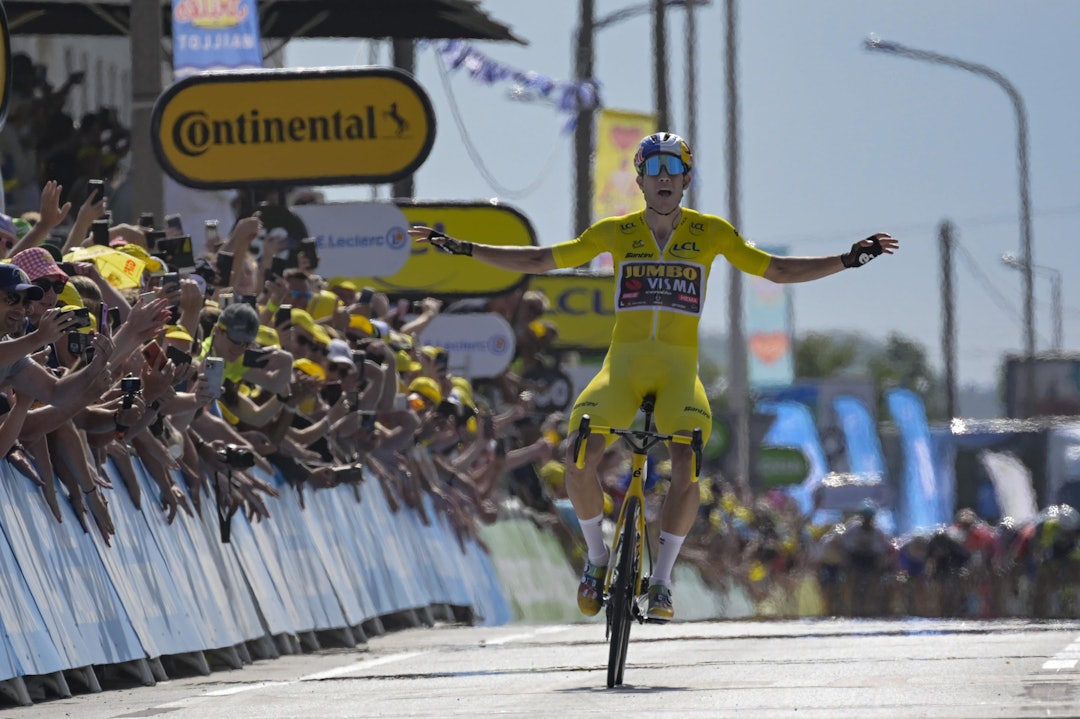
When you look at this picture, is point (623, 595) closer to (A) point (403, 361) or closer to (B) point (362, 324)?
(B) point (362, 324)

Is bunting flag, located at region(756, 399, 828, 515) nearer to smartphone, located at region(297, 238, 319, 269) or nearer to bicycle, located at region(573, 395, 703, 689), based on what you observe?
smartphone, located at region(297, 238, 319, 269)

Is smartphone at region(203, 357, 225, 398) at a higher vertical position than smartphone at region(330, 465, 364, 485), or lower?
higher

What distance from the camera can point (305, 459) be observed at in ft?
57.8

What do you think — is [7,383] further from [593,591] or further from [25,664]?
[593,591]

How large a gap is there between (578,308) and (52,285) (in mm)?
26770

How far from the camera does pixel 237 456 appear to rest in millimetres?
15391

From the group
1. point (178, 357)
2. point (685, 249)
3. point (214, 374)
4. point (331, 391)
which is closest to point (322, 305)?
point (331, 391)

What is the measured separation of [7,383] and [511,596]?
13073 mm

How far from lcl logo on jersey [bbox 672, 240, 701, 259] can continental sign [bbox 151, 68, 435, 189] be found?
38.6 ft

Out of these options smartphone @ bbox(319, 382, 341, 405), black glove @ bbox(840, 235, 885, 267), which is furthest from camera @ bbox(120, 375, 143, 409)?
smartphone @ bbox(319, 382, 341, 405)

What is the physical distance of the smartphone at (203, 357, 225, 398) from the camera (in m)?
14.7

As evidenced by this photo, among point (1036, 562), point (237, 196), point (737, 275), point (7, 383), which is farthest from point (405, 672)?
point (737, 275)

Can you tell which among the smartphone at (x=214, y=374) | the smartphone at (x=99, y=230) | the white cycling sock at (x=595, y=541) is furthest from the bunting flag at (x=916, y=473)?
the white cycling sock at (x=595, y=541)

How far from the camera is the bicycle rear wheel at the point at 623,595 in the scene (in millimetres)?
11906
